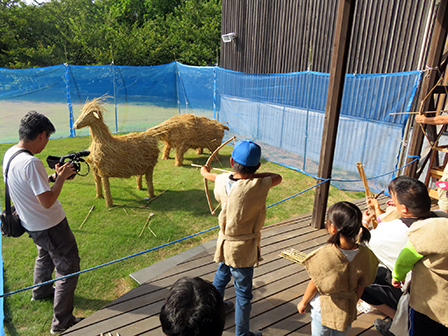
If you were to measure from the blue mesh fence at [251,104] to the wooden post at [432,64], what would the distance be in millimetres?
393

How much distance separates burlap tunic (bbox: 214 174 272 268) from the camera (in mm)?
2000

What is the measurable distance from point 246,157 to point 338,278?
92cm

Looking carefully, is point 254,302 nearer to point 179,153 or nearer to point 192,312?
point 192,312

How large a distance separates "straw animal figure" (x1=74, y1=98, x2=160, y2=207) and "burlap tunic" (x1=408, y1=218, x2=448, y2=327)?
4293 millimetres

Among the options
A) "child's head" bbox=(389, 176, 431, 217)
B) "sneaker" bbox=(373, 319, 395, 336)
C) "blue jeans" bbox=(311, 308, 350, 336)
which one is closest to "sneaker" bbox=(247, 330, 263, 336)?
Answer: "blue jeans" bbox=(311, 308, 350, 336)

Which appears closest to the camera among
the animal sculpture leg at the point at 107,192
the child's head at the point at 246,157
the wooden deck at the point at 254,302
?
the child's head at the point at 246,157

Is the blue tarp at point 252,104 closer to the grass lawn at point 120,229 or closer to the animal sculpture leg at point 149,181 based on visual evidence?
the grass lawn at point 120,229

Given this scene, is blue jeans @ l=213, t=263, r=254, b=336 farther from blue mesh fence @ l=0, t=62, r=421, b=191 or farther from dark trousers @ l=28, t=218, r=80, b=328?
blue mesh fence @ l=0, t=62, r=421, b=191

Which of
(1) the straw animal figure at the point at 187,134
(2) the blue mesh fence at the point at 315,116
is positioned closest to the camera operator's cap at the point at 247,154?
(2) the blue mesh fence at the point at 315,116

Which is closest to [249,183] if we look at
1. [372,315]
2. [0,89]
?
[372,315]

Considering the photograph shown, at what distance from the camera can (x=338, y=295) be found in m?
1.79

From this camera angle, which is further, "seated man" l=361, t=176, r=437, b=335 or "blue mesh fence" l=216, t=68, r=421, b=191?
"blue mesh fence" l=216, t=68, r=421, b=191

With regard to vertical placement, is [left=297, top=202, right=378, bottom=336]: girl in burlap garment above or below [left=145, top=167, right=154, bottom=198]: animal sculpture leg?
above

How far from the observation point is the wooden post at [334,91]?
132 inches
